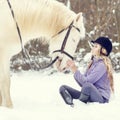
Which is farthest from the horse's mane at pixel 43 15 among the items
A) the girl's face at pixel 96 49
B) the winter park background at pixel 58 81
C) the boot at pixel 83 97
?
the boot at pixel 83 97

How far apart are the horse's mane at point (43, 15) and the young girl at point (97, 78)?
483mm

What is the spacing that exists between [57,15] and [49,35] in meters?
0.27

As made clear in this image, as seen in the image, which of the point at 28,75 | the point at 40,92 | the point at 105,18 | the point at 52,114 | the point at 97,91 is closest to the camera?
the point at 52,114

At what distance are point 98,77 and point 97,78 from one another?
2 cm

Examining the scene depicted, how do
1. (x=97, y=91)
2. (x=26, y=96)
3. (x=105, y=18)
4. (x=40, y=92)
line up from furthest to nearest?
1. (x=105, y=18)
2. (x=40, y=92)
3. (x=26, y=96)
4. (x=97, y=91)

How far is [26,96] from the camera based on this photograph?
6602 mm

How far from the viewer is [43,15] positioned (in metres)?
5.65

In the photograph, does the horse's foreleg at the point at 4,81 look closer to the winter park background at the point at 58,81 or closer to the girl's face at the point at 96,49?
the winter park background at the point at 58,81

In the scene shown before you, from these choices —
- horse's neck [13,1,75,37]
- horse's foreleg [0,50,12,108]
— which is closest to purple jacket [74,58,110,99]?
horse's neck [13,1,75,37]

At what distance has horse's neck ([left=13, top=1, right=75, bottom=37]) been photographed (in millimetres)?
5629

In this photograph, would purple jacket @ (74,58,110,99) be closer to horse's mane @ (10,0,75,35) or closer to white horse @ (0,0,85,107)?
white horse @ (0,0,85,107)

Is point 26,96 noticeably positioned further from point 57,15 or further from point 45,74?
point 45,74

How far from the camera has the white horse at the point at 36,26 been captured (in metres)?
5.52

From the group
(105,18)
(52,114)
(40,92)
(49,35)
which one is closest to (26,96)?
(40,92)
